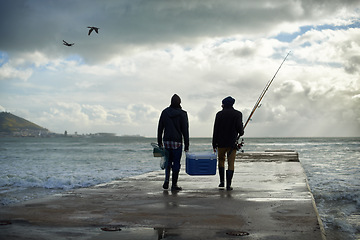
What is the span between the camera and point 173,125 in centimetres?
711

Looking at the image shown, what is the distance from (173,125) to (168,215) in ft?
8.46

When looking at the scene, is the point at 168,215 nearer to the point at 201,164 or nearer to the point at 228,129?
the point at 201,164

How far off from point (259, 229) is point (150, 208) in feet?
5.94

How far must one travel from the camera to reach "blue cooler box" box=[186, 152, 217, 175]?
22.9 ft

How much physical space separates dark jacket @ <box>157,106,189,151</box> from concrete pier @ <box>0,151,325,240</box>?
41.2 inches

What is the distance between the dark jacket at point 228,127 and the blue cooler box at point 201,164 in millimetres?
336

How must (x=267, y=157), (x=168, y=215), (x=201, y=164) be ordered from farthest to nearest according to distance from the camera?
(x=267, y=157), (x=201, y=164), (x=168, y=215)

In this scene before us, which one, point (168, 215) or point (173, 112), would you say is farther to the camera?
point (173, 112)

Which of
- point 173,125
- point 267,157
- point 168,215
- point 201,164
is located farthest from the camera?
point 267,157

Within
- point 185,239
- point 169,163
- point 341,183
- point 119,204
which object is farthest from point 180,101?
point 341,183

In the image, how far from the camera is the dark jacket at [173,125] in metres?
7.09

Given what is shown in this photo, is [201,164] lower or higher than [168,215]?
higher

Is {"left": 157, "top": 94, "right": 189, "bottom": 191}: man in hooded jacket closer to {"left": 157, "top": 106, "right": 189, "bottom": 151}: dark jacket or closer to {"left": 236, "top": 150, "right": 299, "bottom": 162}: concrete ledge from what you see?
{"left": 157, "top": 106, "right": 189, "bottom": 151}: dark jacket

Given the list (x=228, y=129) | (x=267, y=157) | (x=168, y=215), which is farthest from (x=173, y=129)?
(x=267, y=157)
